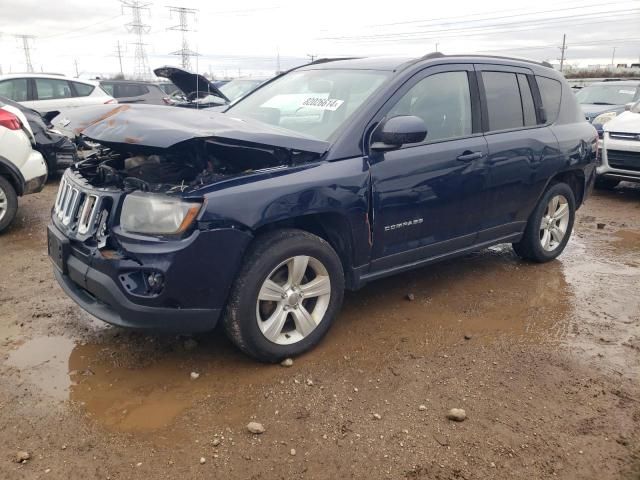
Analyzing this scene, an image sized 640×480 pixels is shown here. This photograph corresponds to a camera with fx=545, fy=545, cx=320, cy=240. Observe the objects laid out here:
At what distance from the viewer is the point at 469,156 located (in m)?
4.10

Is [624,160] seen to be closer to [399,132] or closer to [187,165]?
[399,132]

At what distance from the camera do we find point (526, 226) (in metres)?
5.05

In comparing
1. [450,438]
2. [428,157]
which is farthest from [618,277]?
[450,438]

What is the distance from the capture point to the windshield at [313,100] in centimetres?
372

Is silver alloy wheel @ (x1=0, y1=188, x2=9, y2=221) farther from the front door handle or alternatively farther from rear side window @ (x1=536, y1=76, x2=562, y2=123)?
rear side window @ (x1=536, y1=76, x2=562, y2=123)

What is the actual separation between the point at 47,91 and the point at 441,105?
30.1ft

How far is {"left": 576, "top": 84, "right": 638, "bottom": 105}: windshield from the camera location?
40.7 ft

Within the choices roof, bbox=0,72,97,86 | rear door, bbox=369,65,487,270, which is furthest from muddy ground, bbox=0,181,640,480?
roof, bbox=0,72,97,86

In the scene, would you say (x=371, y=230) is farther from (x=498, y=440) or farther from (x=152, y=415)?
(x=152, y=415)

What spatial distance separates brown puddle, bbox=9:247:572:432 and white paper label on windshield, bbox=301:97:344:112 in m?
1.53

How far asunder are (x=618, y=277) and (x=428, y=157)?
2.53 meters

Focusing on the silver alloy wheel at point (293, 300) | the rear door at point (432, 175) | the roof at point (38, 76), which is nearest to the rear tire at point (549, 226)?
the rear door at point (432, 175)

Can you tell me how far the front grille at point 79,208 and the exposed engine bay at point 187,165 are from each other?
0.09m

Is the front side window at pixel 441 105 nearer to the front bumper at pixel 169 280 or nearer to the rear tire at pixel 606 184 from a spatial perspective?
the front bumper at pixel 169 280
